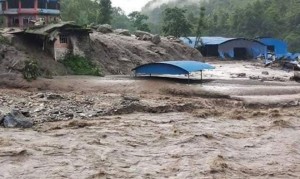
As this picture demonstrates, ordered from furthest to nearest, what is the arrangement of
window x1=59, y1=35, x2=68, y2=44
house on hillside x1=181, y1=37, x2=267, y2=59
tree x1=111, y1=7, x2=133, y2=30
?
1. tree x1=111, y1=7, x2=133, y2=30
2. house on hillside x1=181, y1=37, x2=267, y2=59
3. window x1=59, y1=35, x2=68, y2=44

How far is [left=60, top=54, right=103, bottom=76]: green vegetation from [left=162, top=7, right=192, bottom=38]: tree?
23.3m

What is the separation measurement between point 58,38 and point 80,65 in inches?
86.4

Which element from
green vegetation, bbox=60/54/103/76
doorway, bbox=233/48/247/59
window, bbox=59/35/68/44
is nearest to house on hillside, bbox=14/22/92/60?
window, bbox=59/35/68/44

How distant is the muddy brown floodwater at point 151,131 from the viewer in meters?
13.9

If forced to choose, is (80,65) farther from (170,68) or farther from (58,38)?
Answer: (170,68)

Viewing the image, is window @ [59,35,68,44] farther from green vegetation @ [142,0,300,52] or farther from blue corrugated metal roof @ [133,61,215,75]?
green vegetation @ [142,0,300,52]

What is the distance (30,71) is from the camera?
26672 millimetres

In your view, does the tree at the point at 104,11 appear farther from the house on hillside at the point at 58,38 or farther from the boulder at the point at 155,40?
the house on hillside at the point at 58,38

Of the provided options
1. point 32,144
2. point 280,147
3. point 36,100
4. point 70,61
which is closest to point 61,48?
point 70,61

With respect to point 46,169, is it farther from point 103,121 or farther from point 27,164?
point 103,121

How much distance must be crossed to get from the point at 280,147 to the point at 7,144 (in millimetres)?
9096

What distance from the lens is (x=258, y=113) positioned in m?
21.4

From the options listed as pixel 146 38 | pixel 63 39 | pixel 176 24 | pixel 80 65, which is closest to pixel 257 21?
pixel 176 24

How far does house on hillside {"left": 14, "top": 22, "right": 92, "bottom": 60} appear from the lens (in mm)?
29266
